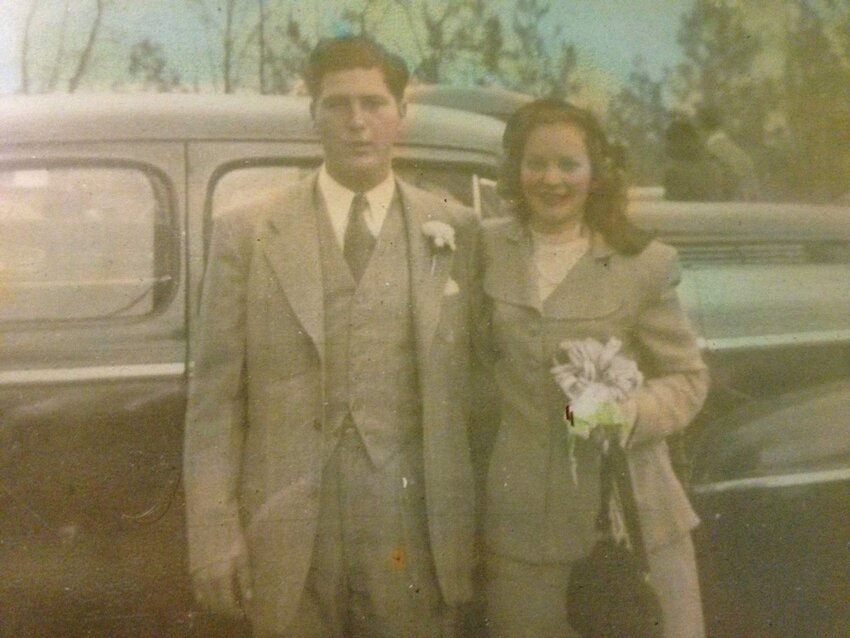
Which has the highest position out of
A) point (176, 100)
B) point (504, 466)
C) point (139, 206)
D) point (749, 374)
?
point (176, 100)

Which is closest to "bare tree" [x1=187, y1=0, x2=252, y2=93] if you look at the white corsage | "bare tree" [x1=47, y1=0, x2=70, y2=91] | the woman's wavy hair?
"bare tree" [x1=47, y1=0, x2=70, y2=91]

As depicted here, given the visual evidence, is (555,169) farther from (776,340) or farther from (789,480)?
(789,480)

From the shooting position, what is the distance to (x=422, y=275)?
2221 mm

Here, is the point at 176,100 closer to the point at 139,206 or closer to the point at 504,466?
the point at 139,206

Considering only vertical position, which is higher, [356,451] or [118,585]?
[356,451]

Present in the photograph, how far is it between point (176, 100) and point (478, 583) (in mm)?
1271

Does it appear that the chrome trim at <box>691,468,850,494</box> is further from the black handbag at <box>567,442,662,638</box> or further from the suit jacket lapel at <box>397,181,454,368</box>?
the suit jacket lapel at <box>397,181,454,368</box>

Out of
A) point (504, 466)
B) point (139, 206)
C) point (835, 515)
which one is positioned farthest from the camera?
point (835, 515)

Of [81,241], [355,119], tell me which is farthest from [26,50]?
[355,119]

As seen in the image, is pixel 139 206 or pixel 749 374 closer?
pixel 139 206

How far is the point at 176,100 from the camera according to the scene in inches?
85.4

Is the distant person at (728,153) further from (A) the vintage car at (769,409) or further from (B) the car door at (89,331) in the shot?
(B) the car door at (89,331)

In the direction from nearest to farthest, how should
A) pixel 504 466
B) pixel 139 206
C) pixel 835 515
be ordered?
pixel 139 206 → pixel 504 466 → pixel 835 515

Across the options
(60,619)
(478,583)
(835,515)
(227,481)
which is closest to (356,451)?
(227,481)
